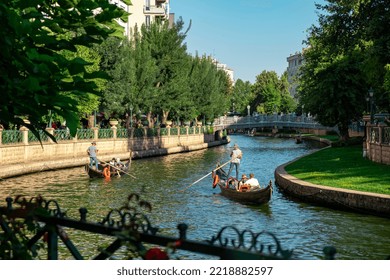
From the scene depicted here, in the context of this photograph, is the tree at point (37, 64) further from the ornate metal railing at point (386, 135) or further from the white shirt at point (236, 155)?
the white shirt at point (236, 155)

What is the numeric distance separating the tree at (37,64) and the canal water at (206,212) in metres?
4.36

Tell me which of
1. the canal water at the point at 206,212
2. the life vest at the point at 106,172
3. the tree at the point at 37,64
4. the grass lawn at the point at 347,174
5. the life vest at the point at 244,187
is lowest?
the canal water at the point at 206,212

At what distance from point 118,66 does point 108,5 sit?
157ft

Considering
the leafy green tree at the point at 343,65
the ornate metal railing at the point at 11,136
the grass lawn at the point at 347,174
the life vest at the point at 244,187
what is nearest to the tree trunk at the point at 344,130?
the leafy green tree at the point at 343,65

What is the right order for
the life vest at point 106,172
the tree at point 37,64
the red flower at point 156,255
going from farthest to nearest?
the life vest at point 106,172
the tree at point 37,64
the red flower at point 156,255

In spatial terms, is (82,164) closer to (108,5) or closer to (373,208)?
(373,208)

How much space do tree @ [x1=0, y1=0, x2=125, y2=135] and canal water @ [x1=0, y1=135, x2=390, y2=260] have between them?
14.3 feet

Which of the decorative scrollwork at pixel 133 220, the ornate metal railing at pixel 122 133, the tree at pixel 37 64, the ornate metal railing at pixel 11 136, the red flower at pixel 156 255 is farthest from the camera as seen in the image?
the ornate metal railing at pixel 122 133

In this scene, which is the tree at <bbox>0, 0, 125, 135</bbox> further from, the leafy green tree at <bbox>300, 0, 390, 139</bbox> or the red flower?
the leafy green tree at <bbox>300, 0, 390, 139</bbox>

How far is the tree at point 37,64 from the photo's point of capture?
5145 millimetres

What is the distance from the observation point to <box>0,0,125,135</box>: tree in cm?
514

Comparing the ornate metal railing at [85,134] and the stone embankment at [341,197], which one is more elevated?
the ornate metal railing at [85,134]

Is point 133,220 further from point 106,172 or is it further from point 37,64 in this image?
point 106,172

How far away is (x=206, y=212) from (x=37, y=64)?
17224mm
